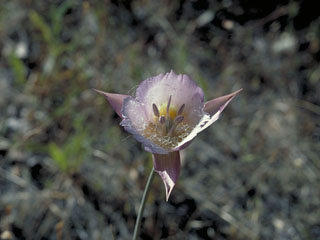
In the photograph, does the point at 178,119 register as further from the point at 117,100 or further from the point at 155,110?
the point at 117,100

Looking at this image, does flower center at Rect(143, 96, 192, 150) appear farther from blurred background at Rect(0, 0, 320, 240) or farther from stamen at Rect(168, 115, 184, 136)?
blurred background at Rect(0, 0, 320, 240)

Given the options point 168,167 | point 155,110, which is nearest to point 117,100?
point 155,110

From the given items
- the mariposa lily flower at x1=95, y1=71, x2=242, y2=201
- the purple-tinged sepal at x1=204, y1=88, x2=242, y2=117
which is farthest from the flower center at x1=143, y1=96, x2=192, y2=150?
the purple-tinged sepal at x1=204, y1=88, x2=242, y2=117

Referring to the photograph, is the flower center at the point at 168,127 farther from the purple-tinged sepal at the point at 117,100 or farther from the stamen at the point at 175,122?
the purple-tinged sepal at the point at 117,100

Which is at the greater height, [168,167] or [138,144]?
[168,167]

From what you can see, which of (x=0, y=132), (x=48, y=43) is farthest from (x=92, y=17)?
(x=0, y=132)

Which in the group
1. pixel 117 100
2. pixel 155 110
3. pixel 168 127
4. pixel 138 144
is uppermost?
pixel 117 100
